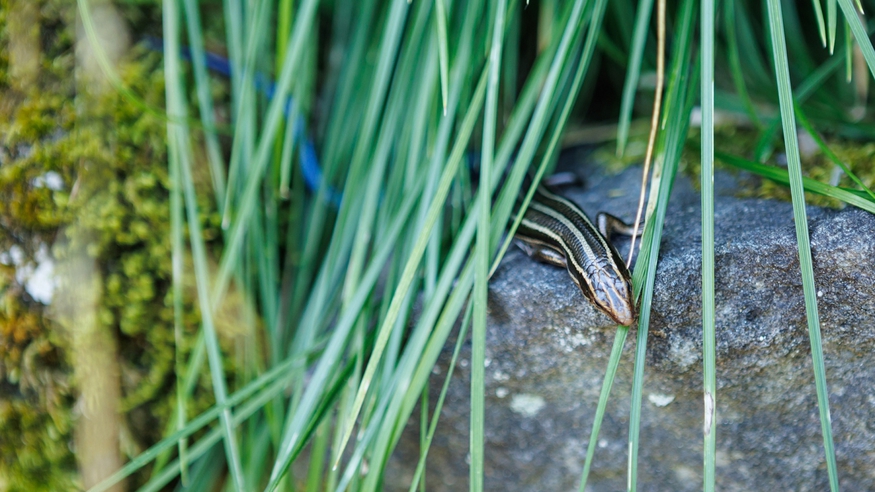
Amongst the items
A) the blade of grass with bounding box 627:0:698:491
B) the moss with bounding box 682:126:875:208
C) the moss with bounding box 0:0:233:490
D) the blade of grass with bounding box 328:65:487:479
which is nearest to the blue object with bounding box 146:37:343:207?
the moss with bounding box 0:0:233:490

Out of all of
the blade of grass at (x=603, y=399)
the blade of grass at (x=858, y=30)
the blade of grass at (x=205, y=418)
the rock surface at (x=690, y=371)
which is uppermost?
the blade of grass at (x=858, y=30)

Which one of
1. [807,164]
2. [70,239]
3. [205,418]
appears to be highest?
[807,164]

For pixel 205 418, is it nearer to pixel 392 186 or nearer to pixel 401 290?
pixel 401 290

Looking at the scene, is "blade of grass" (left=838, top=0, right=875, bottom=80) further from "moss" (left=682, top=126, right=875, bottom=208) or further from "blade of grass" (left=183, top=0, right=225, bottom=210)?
"blade of grass" (left=183, top=0, right=225, bottom=210)

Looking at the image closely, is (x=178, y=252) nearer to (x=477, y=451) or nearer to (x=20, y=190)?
(x=20, y=190)

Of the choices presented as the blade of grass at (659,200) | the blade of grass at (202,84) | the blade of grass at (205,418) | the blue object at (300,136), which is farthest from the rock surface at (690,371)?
the blade of grass at (202,84)

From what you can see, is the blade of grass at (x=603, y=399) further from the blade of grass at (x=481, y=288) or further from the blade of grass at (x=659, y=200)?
the blade of grass at (x=481, y=288)

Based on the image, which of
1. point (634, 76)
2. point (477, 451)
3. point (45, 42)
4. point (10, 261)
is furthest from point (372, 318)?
point (45, 42)

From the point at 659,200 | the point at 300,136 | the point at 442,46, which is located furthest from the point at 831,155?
the point at 300,136
